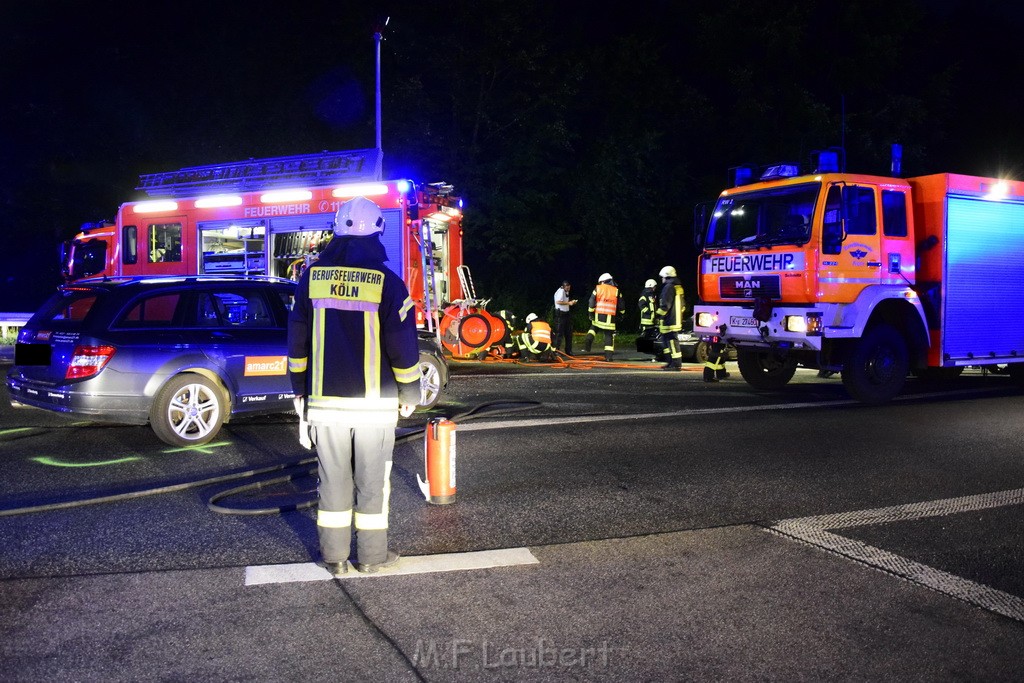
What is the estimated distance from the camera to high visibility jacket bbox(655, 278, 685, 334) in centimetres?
1534

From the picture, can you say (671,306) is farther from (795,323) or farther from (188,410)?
(188,410)

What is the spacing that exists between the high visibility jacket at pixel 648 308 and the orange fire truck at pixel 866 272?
4323 millimetres

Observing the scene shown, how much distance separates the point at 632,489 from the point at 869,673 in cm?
302

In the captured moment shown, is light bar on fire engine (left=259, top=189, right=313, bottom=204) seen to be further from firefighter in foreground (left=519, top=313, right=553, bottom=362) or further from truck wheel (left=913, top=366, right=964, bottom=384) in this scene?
truck wheel (left=913, top=366, right=964, bottom=384)

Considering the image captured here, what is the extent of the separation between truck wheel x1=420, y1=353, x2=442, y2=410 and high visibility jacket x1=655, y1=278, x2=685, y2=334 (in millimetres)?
6226

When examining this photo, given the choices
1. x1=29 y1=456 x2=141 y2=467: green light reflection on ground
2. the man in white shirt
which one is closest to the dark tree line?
the man in white shirt

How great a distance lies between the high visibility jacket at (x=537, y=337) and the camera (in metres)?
16.9

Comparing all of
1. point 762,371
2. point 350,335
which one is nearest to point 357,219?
point 350,335

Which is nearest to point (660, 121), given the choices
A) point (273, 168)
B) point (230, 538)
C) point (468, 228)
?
point (468, 228)

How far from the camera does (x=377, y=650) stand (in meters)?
3.70

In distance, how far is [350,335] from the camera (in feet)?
15.0

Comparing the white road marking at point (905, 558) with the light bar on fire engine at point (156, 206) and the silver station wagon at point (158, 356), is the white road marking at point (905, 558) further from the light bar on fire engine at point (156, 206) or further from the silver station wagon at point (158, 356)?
the light bar on fire engine at point (156, 206)

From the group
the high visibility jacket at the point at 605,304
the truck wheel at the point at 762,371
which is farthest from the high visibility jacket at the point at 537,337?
the truck wheel at the point at 762,371

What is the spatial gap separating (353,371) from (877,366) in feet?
26.8
